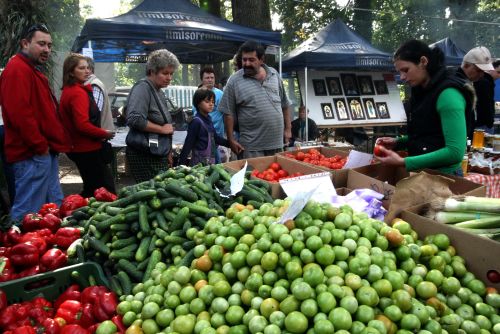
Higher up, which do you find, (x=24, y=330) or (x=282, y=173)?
(x=282, y=173)

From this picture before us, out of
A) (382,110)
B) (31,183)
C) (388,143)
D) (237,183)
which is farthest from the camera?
(382,110)

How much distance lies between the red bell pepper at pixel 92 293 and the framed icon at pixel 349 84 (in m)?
8.73

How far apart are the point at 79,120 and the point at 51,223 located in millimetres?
1920

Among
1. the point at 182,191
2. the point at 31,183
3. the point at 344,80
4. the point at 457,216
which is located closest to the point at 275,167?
the point at 182,191

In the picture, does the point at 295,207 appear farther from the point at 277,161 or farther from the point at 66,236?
the point at 277,161

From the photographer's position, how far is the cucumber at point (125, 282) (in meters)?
2.25

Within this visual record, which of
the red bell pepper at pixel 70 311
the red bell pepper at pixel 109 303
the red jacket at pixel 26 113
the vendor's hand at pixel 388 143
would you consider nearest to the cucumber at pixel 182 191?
the red bell pepper at pixel 109 303

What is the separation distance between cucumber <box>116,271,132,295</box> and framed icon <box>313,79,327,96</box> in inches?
313

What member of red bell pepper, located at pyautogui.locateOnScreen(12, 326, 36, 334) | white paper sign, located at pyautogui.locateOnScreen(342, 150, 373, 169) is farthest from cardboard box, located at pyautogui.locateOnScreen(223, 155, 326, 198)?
red bell pepper, located at pyautogui.locateOnScreen(12, 326, 36, 334)

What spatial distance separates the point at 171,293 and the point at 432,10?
31.8 meters

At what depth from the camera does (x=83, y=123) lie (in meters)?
4.71

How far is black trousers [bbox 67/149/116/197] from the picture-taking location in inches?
195

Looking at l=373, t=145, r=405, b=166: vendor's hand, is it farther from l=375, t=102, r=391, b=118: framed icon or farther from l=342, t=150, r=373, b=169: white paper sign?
l=375, t=102, r=391, b=118: framed icon

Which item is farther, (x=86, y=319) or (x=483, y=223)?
(x=483, y=223)
